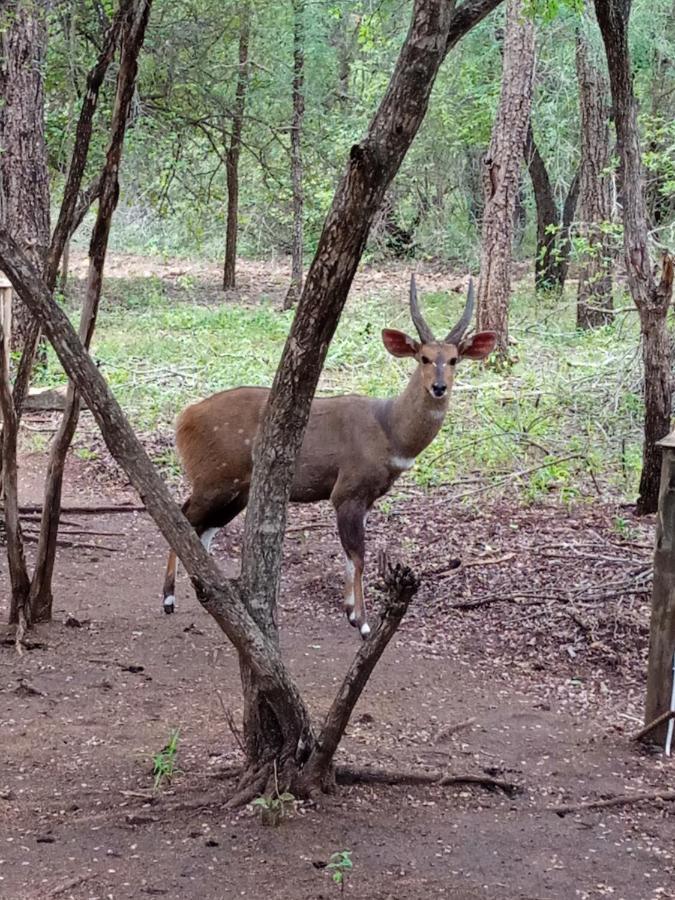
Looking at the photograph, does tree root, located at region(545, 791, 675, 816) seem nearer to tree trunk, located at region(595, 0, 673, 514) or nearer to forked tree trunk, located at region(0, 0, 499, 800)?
forked tree trunk, located at region(0, 0, 499, 800)

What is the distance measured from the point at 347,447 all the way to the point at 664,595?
257 centimetres

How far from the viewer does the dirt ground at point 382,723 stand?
11.1 feet

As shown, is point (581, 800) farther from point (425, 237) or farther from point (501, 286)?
point (425, 237)

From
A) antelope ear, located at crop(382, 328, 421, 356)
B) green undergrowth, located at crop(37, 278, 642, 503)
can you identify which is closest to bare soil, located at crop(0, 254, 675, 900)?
green undergrowth, located at crop(37, 278, 642, 503)

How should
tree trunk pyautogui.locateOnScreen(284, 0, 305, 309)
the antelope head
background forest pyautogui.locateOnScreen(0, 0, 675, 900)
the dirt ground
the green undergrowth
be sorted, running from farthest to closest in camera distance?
tree trunk pyautogui.locateOnScreen(284, 0, 305, 309) → the green undergrowth → the antelope head → background forest pyautogui.locateOnScreen(0, 0, 675, 900) → the dirt ground

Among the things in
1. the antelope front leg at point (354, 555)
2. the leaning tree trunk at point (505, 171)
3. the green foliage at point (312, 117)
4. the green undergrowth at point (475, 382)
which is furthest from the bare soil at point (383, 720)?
the green foliage at point (312, 117)

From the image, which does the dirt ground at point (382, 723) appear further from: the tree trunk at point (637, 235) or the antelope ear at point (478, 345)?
the antelope ear at point (478, 345)

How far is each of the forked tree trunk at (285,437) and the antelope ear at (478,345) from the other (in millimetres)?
2682

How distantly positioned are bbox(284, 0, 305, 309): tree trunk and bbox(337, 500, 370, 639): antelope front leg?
456 inches

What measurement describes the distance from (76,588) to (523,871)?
409 centimetres

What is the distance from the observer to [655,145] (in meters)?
16.2

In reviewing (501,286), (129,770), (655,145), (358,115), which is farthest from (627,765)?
(358,115)

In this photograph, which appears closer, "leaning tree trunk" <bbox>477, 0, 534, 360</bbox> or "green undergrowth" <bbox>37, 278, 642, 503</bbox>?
"green undergrowth" <bbox>37, 278, 642, 503</bbox>

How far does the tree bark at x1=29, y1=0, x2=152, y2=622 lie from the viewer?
15.6 feet
